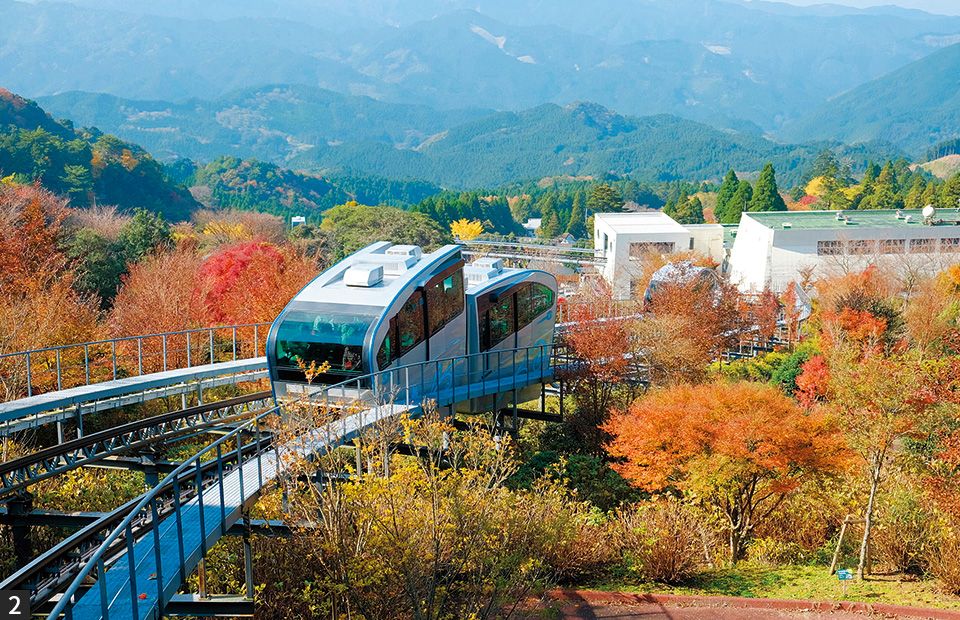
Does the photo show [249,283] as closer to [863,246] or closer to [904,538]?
[904,538]

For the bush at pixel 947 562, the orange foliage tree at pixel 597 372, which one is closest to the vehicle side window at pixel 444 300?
the orange foliage tree at pixel 597 372

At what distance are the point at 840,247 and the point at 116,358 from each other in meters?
41.4

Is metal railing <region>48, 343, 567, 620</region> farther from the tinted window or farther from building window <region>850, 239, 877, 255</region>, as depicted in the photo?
building window <region>850, 239, 877, 255</region>

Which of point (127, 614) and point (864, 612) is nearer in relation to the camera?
point (127, 614)

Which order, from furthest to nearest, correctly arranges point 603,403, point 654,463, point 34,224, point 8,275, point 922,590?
point 34,224 < point 8,275 < point 603,403 < point 654,463 < point 922,590

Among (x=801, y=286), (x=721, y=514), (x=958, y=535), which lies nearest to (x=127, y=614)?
(x=721, y=514)

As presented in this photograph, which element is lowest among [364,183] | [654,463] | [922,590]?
[922,590]

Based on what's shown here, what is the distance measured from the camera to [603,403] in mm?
22859

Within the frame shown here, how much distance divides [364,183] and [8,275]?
170166mm

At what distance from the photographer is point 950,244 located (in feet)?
168

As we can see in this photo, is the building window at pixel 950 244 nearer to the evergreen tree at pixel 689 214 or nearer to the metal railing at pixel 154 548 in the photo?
the evergreen tree at pixel 689 214

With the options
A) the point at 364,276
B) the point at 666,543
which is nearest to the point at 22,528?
the point at 364,276

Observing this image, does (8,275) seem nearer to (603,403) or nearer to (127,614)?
(603,403)

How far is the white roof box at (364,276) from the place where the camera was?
16953 millimetres
